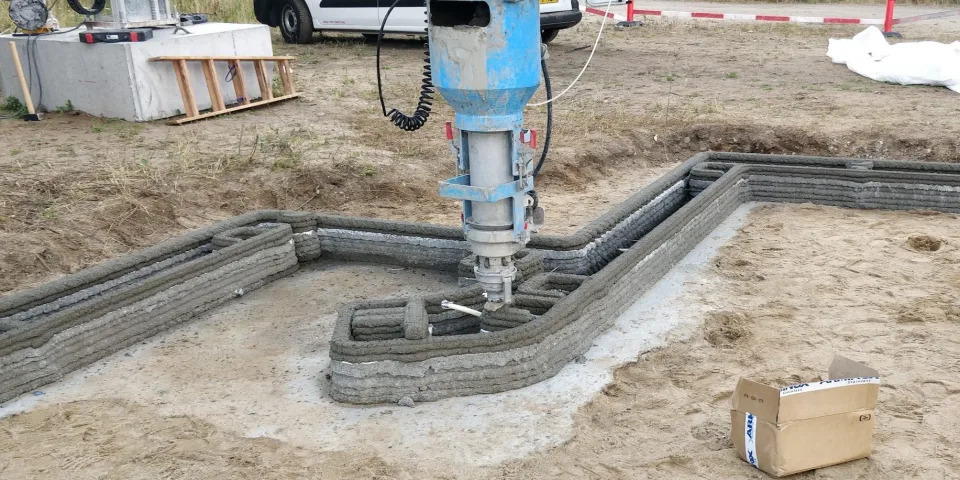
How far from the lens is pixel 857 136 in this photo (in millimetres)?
8164

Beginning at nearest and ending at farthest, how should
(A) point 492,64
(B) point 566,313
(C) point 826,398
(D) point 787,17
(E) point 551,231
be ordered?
(C) point 826,398 → (A) point 492,64 → (B) point 566,313 → (E) point 551,231 → (D) point 787,17

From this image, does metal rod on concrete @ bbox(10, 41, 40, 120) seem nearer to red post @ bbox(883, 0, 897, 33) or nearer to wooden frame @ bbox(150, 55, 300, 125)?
wooden frame @ bbox(150, 55, 300, 125)

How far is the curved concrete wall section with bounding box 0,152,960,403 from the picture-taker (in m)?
3.98

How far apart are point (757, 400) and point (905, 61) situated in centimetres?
837

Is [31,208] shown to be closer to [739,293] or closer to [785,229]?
[739,293]

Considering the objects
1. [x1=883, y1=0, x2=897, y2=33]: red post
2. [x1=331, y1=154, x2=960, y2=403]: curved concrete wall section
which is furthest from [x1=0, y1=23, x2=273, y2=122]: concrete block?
[x1=883, y1=0, x2=897, y2=33]: red post

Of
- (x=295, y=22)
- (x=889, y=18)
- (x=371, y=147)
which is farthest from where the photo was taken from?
(x=889, y=18)

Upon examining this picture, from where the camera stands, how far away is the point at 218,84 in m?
9.17

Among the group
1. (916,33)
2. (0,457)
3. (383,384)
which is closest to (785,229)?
(383,384)

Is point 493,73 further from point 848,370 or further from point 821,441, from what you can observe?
point 821,441

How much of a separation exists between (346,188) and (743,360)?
3.81m

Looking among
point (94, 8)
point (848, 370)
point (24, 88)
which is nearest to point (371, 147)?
point (94, 8)

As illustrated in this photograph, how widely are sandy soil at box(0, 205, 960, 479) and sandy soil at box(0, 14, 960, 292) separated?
5.18ft

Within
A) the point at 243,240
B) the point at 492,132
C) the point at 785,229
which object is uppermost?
the point at 492,132
